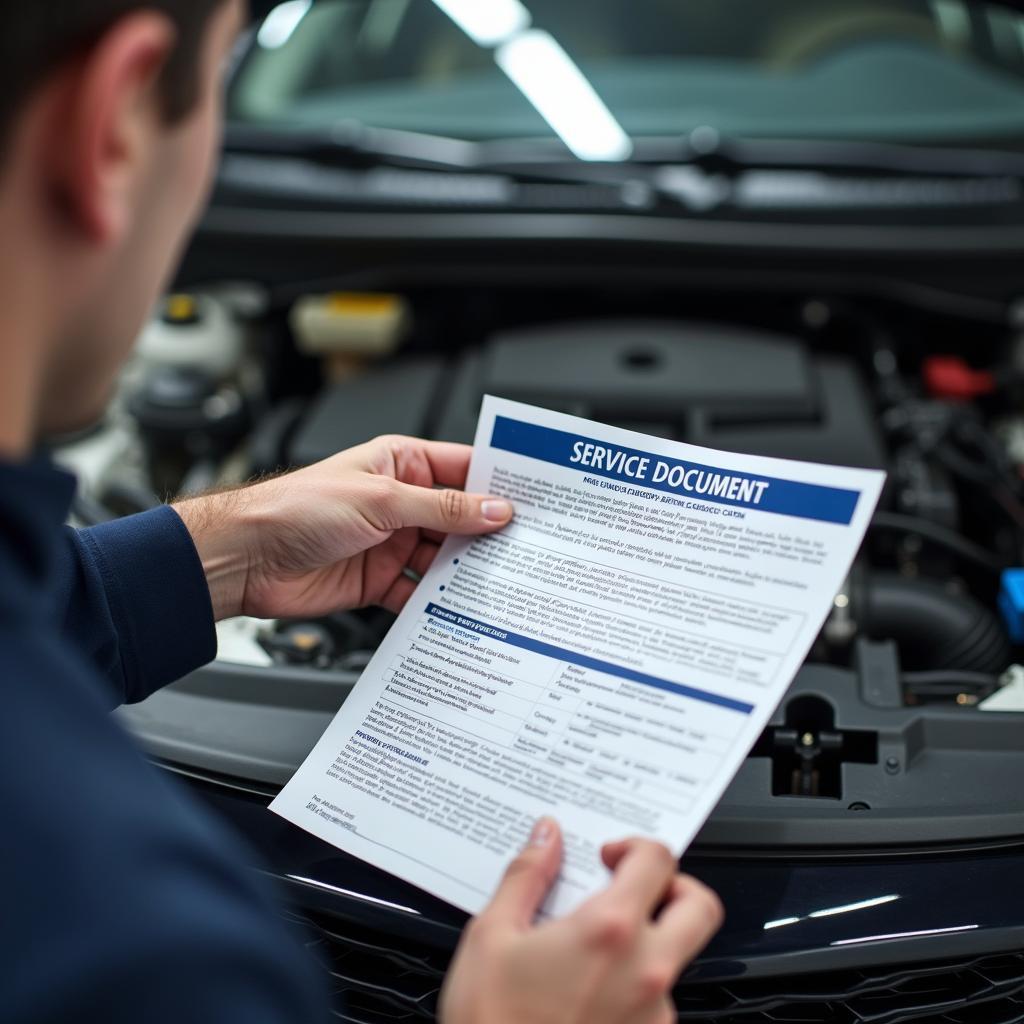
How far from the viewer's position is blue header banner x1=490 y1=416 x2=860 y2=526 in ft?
2.74

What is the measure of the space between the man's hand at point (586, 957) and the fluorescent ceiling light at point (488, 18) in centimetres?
120

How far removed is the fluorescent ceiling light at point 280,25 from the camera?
1612 millimetres

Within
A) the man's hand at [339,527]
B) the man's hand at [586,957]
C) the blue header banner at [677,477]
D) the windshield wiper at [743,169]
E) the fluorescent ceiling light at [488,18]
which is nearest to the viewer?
the man's hand at [586,957]

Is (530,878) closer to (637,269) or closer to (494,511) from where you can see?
(494,511)

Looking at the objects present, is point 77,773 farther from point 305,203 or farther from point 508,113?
point 508,113

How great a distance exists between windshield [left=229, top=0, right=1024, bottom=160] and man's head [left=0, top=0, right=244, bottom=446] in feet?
3.19

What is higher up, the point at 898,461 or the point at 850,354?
the point at 850,354

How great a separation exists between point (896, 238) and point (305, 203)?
29.3 inches

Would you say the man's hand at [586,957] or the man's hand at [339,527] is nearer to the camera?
the man's hand at [586,957]

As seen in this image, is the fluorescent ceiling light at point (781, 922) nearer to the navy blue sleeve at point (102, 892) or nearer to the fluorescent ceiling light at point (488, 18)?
the navy blue sleeve at point (102, 892)

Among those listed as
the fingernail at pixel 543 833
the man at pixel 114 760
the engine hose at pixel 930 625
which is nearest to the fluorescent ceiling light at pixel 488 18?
the engine hose at pixel 930 625

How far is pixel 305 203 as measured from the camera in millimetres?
1485

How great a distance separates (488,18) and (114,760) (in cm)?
128

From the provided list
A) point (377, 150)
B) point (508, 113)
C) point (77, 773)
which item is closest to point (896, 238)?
point (508, 113)
